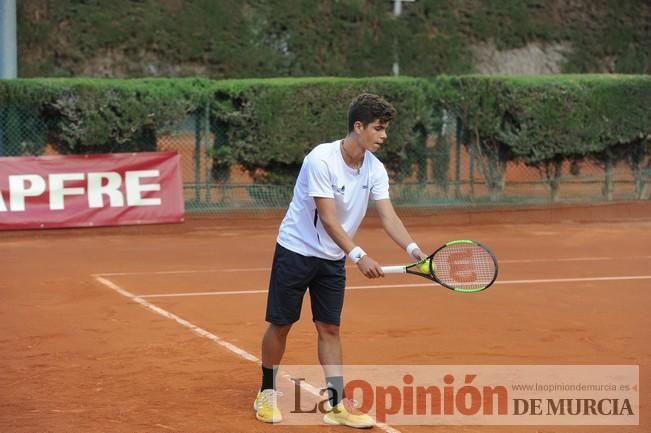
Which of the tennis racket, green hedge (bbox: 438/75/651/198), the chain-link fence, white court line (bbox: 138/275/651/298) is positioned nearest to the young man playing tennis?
the tennis racket

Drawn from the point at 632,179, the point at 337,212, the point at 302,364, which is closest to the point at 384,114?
the point at 337,212

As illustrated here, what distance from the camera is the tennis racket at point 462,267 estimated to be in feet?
21.0

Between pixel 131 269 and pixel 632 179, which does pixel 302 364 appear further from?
pixel 632 179

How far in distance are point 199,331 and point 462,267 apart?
332cm

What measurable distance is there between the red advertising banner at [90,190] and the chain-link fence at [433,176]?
0.79 meters

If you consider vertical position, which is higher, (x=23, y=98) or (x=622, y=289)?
(x=23, y=98)

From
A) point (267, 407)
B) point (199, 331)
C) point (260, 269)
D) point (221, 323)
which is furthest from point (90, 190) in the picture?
point (267, 407)

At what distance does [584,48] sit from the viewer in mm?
27781

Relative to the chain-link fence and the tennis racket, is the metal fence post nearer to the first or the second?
the chain-link fence

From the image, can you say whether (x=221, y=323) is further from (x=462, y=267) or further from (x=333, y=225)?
(x=333, y=225)

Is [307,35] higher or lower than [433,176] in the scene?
higher

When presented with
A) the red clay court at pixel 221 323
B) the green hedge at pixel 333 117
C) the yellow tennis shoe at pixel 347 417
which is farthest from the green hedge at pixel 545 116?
the yellow tennis shoe at pixel 347 417

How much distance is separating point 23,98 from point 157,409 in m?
11.3

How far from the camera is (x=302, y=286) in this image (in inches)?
256
